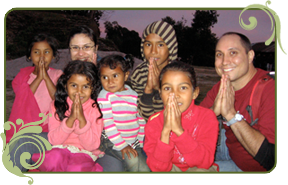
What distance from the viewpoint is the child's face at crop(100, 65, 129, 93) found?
2.41 meters

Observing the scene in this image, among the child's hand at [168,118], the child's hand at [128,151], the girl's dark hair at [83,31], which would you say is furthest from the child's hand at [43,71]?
the child's hand at [168,118]

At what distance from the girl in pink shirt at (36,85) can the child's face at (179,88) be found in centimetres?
136

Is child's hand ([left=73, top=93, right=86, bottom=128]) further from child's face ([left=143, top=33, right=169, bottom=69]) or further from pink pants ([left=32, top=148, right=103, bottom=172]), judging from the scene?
child's face ([left=143, top=33, right=169, bottom=69])

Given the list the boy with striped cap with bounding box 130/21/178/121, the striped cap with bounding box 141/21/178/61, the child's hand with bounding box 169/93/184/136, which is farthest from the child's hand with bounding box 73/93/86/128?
the striped cap with bounding box 141/21/178/61

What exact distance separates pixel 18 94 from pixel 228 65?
7.67 ft

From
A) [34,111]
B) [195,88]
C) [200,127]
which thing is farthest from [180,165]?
[34,111]

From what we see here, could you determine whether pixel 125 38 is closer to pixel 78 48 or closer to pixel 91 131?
pixel 78 48

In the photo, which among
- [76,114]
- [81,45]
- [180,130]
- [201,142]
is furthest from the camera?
[81,45]

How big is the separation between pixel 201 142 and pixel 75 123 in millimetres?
1251

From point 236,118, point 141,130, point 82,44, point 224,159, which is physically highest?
point 82,44

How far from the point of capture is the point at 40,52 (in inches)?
105

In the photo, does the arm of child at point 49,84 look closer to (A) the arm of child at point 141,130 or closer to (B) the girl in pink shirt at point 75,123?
(B) the girl in pink shirt at point 75,123

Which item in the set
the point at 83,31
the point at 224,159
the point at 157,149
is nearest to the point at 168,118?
the point at 157,149

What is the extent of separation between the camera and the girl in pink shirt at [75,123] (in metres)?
2.23
